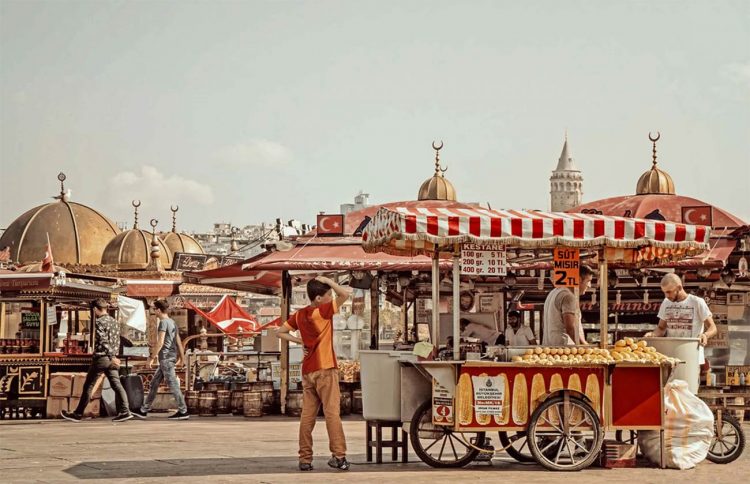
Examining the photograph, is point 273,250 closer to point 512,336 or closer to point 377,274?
point 377,274

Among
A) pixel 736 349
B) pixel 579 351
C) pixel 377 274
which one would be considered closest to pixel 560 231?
pixel 579 351

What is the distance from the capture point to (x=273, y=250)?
2252cm

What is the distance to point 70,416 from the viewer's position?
20859mm

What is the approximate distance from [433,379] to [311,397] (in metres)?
1.13

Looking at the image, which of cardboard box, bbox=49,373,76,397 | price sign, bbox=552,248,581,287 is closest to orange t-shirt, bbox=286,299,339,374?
price sign, bbox=552,248,581,287

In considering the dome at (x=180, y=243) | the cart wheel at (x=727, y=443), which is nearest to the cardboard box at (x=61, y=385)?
the cart wheel at (x=727, y=443)

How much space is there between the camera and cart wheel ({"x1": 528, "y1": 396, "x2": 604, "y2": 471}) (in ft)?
40.0

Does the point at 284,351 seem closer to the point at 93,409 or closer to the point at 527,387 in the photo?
the point at 93,409

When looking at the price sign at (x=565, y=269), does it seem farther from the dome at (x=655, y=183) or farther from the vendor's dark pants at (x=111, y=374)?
the dome at (x=655, y=183)

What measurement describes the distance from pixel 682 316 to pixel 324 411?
3.87m

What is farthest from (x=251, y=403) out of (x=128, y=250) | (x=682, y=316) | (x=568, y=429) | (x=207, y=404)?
(x=128, y=250)

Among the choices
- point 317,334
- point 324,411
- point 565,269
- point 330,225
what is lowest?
point 324,411

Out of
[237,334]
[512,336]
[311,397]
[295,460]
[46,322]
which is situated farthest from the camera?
[237,334]

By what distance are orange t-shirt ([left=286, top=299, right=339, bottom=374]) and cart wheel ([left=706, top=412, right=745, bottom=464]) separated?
3909 mm
